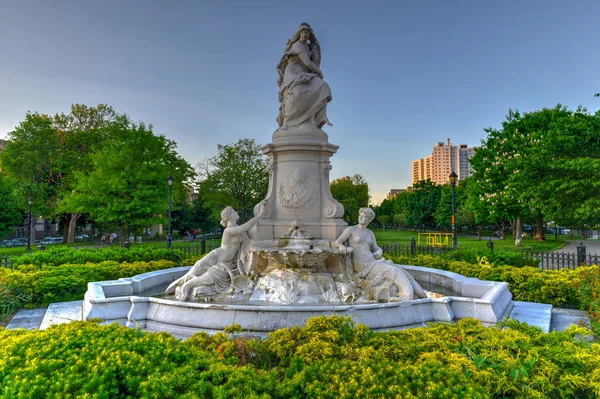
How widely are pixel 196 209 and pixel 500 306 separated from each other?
50.2m

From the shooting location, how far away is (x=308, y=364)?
3.87 m

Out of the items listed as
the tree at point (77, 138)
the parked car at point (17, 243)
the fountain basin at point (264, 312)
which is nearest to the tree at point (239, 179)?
the tree at point (77, 138)

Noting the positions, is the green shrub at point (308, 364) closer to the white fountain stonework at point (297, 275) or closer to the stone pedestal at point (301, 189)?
the white fountain stonework at point (297, 275)

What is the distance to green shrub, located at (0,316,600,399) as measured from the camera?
3166 mm

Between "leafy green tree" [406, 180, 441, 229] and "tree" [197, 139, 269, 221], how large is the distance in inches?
1385

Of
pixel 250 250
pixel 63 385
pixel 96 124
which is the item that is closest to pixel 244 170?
pixel 96 124

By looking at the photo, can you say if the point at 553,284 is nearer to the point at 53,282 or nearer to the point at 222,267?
the point at 222,267

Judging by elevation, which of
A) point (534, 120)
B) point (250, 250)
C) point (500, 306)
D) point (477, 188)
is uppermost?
point (534, 120)

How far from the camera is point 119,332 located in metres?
4.47

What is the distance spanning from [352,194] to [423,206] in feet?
60.0

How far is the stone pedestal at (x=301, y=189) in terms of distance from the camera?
854 centimetres

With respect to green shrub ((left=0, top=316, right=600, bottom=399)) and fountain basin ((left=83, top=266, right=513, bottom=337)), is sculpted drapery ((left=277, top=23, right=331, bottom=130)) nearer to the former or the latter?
fountain basin ((left=83, top=266, right=513, bottom=337))

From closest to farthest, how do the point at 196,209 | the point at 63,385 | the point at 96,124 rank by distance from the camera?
the point at 63,385 < the point at 96,124 < the point at 196,209

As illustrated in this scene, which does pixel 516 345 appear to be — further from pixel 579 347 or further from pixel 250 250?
pixel 250 250
